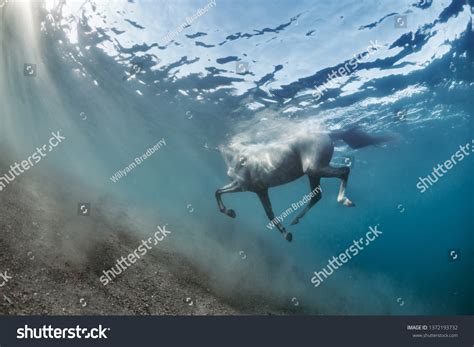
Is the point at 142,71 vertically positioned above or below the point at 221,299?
above

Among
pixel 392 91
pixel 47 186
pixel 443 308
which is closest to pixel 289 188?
pixel 443 308

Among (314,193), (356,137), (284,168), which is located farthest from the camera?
(356,137)

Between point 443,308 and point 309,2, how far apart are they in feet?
108

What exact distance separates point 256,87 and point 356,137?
8470 millimetres

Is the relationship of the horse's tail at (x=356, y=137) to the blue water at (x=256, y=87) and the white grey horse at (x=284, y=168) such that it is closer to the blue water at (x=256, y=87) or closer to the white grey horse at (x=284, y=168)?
the blue water at (x=256, y=87)

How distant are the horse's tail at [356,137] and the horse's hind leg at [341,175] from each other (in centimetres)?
927

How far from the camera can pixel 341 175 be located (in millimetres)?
8203

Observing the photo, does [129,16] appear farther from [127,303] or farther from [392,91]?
[392,91]

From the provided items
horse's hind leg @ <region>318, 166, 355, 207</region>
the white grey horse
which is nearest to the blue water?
the white grey horse

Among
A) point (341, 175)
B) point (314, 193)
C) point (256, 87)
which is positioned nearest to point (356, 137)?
point (256, 87)

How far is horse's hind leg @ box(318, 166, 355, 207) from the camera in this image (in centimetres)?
749

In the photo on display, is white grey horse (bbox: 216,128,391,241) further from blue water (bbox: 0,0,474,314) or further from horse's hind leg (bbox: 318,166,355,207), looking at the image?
blue water (bbox: 0,0,474,314)

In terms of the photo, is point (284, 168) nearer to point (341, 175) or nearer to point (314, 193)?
point (314, 193)

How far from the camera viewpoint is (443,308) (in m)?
30.8
